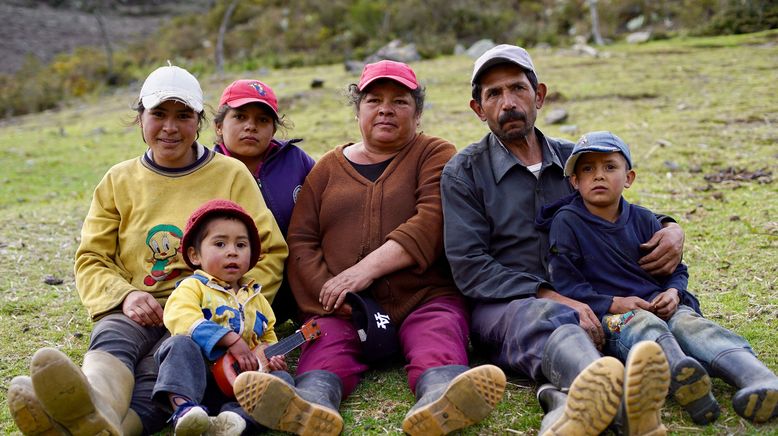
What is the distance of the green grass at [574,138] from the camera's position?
3.87 metres

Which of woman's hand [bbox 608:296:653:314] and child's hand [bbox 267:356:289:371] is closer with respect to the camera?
child's hand [bbox 267:356:289:371]

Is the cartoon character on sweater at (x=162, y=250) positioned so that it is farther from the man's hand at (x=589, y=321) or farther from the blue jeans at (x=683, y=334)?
the blue jeans at (x=683, y=334)

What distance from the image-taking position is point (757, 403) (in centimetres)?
285

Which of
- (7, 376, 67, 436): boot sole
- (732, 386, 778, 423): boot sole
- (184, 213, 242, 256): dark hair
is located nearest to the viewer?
(7, 376, 67, 436): boot sole

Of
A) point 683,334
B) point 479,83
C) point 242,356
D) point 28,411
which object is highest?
point 479,83

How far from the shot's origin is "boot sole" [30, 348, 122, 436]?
2.61m

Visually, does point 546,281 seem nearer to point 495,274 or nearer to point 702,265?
point 495,274

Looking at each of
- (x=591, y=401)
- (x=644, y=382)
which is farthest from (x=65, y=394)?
(x=644, y=382)

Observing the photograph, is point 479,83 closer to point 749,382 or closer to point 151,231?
point 151,231

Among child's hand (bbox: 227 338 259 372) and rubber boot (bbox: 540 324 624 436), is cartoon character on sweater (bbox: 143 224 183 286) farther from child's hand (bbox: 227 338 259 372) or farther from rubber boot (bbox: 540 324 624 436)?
rubber boot (bbox: 540 324 624 436)

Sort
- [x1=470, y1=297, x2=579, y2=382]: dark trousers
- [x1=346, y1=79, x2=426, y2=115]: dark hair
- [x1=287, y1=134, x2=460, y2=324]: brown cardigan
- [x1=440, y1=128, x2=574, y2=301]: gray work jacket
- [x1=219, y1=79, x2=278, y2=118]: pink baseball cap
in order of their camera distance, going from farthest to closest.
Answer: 1. [x1=219, y1=79, x2=278, y2=118]: pink baseball cap
2. [x1=346, y1=79, x2=426, y2=115]: dark hair
3. [x1=287, y1=134, x2=460, y2=324]: brown cardigan
4. [x1=440, y1=128, x2=574, y2=301]: gray work jacket
5. [x1=470, y1=297, x2=579, y2=382]: dark trousers

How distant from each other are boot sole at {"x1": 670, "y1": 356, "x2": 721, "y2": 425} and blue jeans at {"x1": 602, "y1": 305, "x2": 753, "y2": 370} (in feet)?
0.81

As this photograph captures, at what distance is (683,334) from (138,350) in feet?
8.21

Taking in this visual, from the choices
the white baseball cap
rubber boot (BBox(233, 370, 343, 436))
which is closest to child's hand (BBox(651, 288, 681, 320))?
rubber boot (BBox(233, 370, 343, 436))
